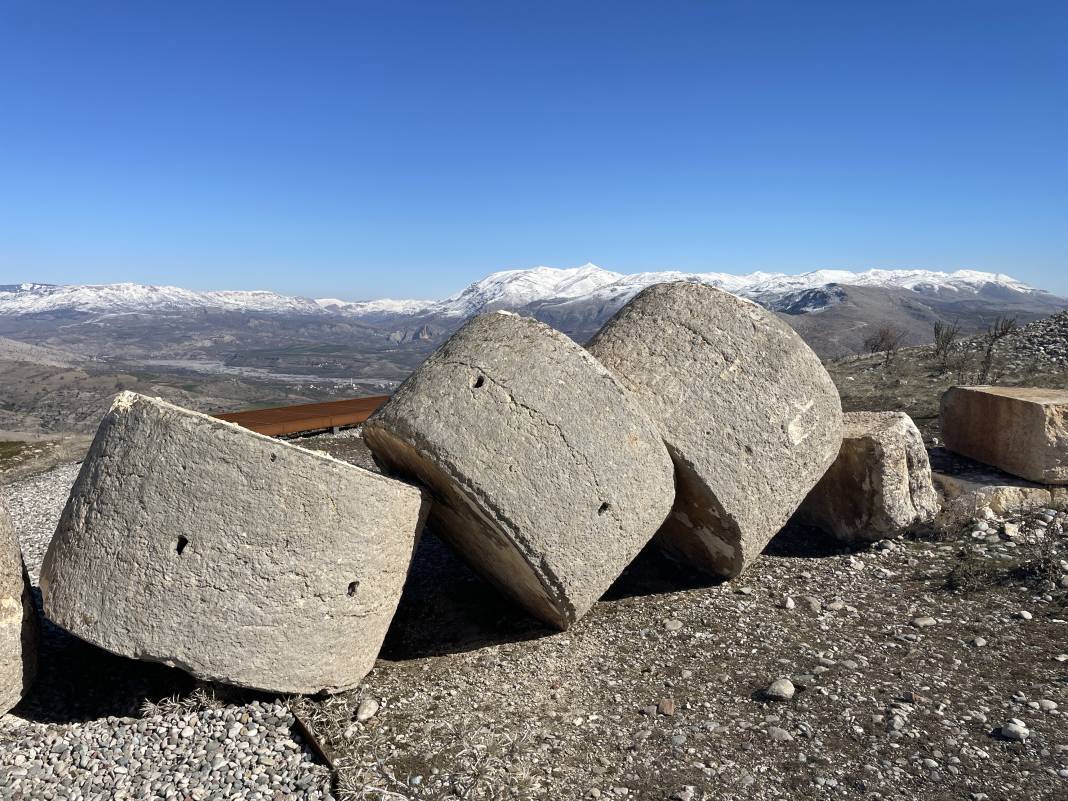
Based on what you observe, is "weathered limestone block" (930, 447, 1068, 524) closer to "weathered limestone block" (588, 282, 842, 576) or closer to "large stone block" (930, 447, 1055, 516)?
"large stone block" (930, 447, 1055, 516)

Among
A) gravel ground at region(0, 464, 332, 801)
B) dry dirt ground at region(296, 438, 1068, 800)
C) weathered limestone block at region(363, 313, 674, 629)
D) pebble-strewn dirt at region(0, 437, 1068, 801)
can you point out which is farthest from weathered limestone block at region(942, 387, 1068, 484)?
gravel ground at region(0, 464, 332, 801)

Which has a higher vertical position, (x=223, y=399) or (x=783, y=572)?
(x=783, y=572)

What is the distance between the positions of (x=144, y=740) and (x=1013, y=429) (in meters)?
9.43

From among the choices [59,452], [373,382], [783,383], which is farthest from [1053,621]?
[373,382]

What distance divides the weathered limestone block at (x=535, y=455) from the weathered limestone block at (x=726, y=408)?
473mm

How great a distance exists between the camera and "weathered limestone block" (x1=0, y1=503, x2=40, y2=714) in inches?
181

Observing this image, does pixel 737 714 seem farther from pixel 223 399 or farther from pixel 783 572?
pixel 223 399

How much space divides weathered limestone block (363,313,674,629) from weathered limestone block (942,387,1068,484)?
5.28 m

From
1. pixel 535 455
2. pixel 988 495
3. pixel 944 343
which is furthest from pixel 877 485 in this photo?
pixel 944 343

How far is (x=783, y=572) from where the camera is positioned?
22.5 feet

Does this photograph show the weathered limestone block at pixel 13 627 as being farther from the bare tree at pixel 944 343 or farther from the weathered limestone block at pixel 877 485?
the bare tree at pixel 944 343

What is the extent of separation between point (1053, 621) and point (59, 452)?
17.5 metres

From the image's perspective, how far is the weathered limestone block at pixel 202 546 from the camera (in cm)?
438

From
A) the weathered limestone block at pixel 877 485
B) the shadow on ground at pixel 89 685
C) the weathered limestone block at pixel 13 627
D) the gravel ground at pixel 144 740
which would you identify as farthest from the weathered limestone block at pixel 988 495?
the weathered limestone block at pixel 13 627
